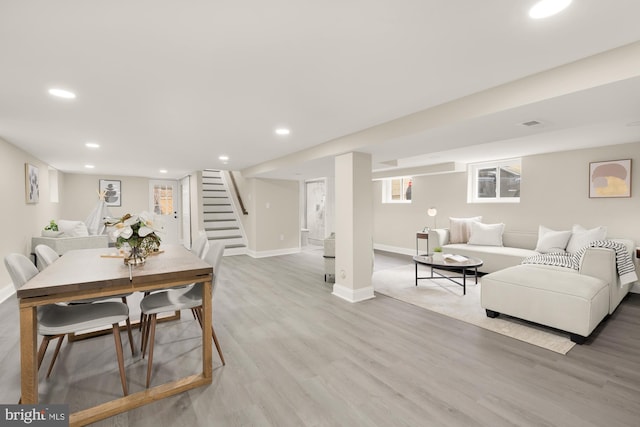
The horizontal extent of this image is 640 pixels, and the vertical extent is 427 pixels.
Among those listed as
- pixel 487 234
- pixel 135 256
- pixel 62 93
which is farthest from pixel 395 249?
pixel 62 93

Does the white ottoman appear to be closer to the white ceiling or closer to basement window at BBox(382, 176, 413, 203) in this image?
the white ceiling

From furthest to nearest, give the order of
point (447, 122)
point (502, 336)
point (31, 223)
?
point (31, 223) < point (502, 336) < point (447, 122)

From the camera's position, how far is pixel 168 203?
30.9 feet

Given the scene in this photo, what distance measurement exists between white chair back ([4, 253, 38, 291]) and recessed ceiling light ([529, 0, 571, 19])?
3.14m

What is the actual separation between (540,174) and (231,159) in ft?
18.4

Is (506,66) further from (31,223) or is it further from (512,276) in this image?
(31,223)

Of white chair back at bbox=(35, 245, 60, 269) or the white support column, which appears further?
the white support column

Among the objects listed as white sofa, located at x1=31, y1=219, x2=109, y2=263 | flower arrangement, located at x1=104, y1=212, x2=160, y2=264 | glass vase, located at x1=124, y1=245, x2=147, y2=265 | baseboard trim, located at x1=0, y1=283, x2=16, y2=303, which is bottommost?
baseboard trim, located at x1=0, y1=283, x2=16, y2=303

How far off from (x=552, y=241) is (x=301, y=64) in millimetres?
4756

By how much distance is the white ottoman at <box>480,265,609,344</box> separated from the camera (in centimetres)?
257

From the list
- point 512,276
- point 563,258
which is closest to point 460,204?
point 563,258

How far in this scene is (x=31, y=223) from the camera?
16.0ft

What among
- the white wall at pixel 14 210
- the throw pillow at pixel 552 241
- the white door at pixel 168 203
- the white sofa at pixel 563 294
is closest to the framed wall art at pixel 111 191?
the white door at pixel 168 203

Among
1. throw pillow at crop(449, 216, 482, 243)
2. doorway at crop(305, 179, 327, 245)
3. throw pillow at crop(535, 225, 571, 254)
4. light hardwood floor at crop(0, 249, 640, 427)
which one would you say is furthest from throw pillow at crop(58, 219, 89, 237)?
throw pillow at crop(535, 225, 571, 254)
